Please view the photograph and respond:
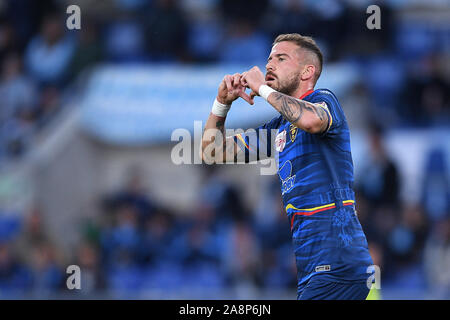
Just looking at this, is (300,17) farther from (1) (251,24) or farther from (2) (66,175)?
(2) (66,175)

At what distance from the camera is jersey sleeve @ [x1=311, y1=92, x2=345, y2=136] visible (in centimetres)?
518

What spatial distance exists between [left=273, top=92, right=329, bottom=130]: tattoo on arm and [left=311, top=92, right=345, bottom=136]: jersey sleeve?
0.06m

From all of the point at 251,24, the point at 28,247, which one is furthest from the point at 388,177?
the point at 28,247

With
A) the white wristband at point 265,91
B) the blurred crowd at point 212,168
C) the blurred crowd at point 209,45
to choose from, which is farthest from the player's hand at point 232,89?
the blurred crowd at point 209,45

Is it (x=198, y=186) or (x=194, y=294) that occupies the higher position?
(x=198, y=186)

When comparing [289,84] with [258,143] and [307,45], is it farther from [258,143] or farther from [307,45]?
[258,143]

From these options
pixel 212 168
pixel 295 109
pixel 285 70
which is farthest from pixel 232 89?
pixel 212 168

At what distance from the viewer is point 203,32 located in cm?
1596

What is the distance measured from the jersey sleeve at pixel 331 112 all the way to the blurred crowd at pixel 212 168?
532 cm

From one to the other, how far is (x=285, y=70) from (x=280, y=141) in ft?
1.75

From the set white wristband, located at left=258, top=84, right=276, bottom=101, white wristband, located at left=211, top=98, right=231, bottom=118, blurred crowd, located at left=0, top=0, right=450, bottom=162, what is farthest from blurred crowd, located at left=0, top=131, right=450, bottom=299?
white wristband, located at left=258, top=84, right=276, bottom=101

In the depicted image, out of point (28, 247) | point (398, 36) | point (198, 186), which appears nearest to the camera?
point (28, 247)

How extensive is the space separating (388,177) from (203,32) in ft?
19.2

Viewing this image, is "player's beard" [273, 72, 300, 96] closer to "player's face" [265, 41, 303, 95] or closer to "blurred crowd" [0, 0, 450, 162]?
"player's face" [265, 41, 303, 95]
